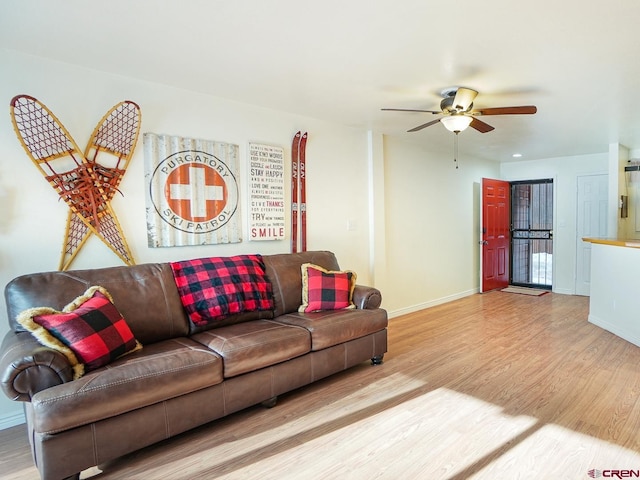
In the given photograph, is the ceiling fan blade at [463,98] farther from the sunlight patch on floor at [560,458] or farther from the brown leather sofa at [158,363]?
the sunlight patch on floor at [560,458]

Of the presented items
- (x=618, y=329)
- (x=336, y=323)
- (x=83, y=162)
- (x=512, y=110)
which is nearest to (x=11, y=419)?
(x=83, y=162)

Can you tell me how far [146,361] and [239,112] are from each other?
226 centimetres

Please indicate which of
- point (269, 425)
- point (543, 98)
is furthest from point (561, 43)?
point (269, 425)

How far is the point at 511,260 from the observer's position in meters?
6.88

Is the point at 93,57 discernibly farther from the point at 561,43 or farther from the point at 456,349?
the point at 456,349

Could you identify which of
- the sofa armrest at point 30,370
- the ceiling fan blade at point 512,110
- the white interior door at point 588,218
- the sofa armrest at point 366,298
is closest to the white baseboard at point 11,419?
the sofa armrest at point 30,370

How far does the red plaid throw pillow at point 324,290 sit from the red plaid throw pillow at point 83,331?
142 cm

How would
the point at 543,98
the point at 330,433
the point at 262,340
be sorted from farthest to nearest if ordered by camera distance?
the point at 543,98 < the point at 262,340 < the point at 330,433

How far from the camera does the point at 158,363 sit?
76.8 inches

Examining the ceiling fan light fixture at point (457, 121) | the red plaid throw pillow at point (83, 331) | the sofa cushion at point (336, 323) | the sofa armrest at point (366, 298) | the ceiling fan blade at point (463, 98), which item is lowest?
the sofa cushion at point (336, 323)

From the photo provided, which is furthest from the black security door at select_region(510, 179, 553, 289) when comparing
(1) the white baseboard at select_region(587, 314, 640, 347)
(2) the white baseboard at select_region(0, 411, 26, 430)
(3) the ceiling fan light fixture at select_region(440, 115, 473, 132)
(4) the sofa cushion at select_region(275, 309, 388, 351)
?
(2) the white baseboard at select_region(0, 411, 26, 430)

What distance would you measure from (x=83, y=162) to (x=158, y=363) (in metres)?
1.54

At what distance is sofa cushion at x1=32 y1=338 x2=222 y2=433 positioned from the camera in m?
1.61

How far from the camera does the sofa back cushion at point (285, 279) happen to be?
3080 millimetres
